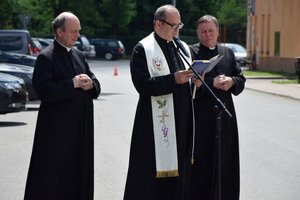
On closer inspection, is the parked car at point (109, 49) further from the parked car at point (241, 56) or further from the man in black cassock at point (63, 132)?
the man in black cassock at point (63, 132)

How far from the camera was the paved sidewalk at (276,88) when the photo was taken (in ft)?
84.3

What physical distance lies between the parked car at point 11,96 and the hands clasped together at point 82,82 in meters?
9.52

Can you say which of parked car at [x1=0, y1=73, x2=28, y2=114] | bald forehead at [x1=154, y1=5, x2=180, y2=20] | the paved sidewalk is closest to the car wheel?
the paved sidewalk

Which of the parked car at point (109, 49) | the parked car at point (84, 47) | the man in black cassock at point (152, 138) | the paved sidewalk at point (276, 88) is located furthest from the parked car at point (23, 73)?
the parked car at point (109, 49)

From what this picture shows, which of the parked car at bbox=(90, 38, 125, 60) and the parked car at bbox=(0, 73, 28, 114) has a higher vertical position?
the parked car at bbox=(0, 73, 28, 114)

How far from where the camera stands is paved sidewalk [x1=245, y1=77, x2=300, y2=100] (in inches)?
1011

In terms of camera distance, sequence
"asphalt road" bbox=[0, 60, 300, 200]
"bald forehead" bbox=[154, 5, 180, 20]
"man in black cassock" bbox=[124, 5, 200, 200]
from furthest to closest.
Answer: "asphalt road" bbox=[0, 60, 300, 200]
"man in black cassock" bbox=[124, 5, 200, 200]
"bald forehead" bbox=[154, 5, 180, 20]

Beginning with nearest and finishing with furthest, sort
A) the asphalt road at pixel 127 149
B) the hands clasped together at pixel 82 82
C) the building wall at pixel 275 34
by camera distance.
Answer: the hands clasped together at pixel 82 82
the asphalt road at pixel 127 149
the building wall at pixel 275 34

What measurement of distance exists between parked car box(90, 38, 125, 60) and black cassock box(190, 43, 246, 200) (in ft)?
181

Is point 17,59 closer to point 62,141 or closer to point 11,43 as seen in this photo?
point 11,43

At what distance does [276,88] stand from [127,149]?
17101 millimetres

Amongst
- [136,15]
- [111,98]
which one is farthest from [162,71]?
[136,15]

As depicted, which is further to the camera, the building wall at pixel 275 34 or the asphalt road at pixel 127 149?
the building wall at pixel 275 34

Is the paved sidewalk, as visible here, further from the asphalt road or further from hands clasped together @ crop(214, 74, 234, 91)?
hands clasped together @ crop(214, 74, 234, 91)
